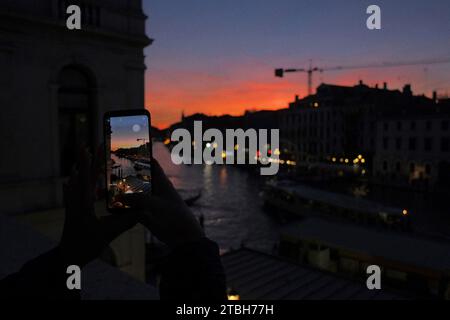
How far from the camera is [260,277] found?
13117mm

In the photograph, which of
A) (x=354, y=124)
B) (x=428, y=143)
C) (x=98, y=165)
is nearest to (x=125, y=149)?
(x=98, y=165)

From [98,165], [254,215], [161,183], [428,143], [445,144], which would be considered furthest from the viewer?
[428,143]

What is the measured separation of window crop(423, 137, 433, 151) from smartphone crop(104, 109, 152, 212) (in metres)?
49.8

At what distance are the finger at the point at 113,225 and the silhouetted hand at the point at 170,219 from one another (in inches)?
2.2

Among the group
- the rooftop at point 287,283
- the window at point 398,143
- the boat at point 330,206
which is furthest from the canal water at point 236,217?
the window at point 398,143

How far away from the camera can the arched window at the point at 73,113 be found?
30.7ft

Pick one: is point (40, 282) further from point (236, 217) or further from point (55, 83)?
point (236, 217)

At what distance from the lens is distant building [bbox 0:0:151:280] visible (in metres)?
8.39

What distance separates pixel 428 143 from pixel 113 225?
2000 inches

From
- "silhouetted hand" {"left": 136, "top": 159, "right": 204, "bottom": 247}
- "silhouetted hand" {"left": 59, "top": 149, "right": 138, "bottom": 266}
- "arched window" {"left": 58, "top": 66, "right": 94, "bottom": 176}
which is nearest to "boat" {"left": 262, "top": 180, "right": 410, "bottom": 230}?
"arched window" {"left": 58, "top": 66, "right": 94, "bottom": 176}

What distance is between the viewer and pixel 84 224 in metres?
1.31

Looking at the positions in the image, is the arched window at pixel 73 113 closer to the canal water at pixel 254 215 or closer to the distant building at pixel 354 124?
the canal water at pixel 254 215
